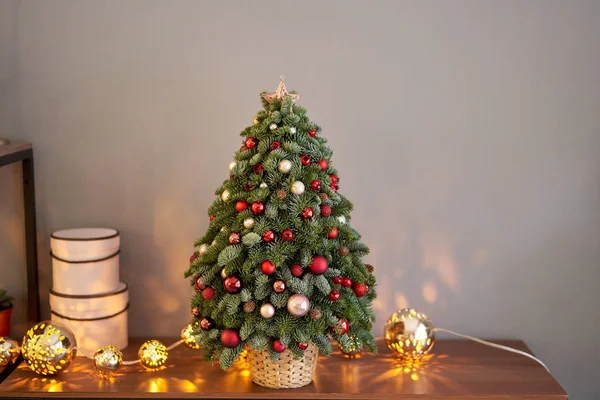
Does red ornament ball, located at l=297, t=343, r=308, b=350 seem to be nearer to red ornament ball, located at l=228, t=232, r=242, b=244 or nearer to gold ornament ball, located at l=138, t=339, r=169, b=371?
red ornament ball, located at l=228, t=232, r=242, b=244

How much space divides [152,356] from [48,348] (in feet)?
0.92

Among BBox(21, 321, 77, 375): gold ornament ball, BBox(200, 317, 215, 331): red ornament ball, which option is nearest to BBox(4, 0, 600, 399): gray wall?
BBox(21, 321, 77, 375): gold ornament ball

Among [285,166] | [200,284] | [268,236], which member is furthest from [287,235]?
[200,284]

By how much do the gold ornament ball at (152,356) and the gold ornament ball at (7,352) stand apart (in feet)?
1.20

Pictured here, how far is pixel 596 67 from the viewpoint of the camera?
212 centimetres

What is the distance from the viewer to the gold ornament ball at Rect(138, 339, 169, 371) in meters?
1.92

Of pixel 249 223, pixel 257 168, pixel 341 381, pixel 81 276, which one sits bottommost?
pixel 341 381

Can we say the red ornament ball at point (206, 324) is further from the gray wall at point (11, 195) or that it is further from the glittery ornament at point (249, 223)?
the gray wall at point (11, 195)

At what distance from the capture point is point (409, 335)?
6.54 feet

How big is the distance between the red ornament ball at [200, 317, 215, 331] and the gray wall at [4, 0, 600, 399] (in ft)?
1.63

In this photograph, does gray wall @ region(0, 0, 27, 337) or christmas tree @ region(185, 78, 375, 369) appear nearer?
christmas tree @ region(185, 78, 375, 369)

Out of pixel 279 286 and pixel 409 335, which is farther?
pixel 409 335

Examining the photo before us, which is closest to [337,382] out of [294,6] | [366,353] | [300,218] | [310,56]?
[366,353]

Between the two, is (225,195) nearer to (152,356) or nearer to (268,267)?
(268,267)
